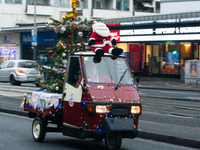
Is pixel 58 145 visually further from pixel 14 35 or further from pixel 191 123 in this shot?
pixel 14 35

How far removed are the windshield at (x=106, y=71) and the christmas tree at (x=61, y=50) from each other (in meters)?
1.05

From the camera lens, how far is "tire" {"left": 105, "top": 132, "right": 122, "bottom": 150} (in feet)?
21.0

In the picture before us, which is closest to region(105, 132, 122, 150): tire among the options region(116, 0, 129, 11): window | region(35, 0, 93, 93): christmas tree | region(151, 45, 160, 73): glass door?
region(35, 0, 93, 93): christmas tree

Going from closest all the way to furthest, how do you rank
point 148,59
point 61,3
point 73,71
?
point 73,71 < point 148,59 < point 61,3

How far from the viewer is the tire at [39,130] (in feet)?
24.8

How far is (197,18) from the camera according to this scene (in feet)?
88.6

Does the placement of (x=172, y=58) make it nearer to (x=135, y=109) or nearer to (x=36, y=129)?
(x=36, y=129)

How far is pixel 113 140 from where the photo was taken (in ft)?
21.4

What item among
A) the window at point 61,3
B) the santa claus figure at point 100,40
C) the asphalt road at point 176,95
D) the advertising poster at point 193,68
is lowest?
the asphalt road at point 176,95

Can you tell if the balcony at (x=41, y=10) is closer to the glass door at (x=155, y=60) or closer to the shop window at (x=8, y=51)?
the shop window at (x=8, y=51)

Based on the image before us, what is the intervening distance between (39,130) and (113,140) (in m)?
1.81

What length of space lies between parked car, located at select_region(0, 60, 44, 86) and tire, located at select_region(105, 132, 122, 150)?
15.7 m

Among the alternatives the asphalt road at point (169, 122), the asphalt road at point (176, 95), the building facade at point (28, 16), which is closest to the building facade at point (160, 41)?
the asphalt road at point (176, 95)

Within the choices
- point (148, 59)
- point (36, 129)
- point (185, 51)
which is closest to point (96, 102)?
point (36, 129)
